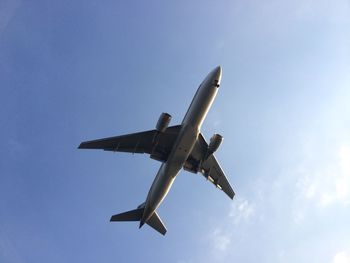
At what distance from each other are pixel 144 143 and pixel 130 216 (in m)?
8.96

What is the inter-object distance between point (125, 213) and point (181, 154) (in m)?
10.7

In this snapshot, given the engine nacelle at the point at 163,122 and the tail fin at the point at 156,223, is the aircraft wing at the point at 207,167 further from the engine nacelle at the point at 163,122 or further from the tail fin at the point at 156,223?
the tail fin at the point at 156,223

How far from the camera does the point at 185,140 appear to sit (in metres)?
40.7

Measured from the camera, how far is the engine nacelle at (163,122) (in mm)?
40969

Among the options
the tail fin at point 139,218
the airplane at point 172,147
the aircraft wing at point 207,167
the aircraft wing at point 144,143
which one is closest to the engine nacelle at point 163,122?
the airplane at point 172,147

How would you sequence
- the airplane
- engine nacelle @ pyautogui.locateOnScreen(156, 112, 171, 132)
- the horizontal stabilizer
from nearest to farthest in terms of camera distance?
the airplane
engine nacelle @ pyautogui.locateOnScreen(156, 112, 171, 132)
the horizontal stabilizer

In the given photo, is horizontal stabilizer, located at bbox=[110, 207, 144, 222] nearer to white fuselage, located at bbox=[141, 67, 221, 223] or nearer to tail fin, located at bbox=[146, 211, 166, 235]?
white fuselage, located at bbox=[141, 67, 221, 223]

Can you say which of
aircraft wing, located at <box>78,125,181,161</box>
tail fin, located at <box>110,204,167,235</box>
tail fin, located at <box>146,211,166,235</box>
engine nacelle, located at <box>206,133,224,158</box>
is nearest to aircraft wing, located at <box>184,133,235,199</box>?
engine nacelle, located at <box>206,133,224,158</box>

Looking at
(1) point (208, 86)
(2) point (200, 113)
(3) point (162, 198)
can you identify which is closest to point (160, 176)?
(3) point (162, 198)

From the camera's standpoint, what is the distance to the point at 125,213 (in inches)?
1810

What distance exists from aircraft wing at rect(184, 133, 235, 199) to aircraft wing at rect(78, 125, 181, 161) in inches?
135

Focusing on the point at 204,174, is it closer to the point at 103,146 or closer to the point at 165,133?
the point at 165,133

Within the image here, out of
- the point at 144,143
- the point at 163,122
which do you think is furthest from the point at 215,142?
the point at 144,143

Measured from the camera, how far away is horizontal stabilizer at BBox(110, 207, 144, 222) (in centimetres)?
4572
